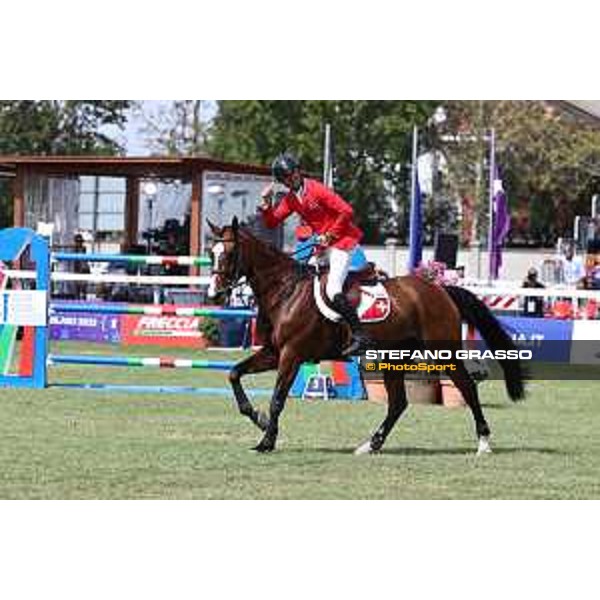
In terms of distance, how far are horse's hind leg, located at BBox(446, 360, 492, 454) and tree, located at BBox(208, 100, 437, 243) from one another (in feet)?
100

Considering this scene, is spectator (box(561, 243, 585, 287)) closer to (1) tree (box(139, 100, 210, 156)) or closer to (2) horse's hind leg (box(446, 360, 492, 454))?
(2) horse's hind leg (box(446, 360, 492, 454))

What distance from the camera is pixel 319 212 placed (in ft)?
35.2

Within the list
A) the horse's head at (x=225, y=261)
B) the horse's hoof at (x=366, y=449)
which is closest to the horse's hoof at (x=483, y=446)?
the horse's hoof at (x=366, y=449)

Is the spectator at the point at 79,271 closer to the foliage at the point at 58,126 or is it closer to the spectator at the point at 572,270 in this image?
the spectator at the point at 572,270

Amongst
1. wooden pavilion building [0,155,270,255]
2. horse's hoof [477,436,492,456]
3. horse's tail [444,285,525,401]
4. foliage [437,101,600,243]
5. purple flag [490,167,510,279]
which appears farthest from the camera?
foliage [437,101,600,243]

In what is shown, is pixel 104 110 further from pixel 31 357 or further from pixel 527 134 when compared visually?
pixel 31 357

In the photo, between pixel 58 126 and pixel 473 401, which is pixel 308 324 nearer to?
pixel 473 401

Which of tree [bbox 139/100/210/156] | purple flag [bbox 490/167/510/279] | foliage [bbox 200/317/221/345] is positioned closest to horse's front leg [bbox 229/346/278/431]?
foliage [bbox 200/317/221/345]

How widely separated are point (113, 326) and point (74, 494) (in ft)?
52.0

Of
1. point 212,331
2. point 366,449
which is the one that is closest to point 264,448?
point 366,449

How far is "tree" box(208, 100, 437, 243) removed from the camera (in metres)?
42.4

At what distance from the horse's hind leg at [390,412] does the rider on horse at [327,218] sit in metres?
0.35

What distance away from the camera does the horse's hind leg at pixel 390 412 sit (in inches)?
432

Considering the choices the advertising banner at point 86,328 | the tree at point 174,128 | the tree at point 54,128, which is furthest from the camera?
the tree at point 174,128
